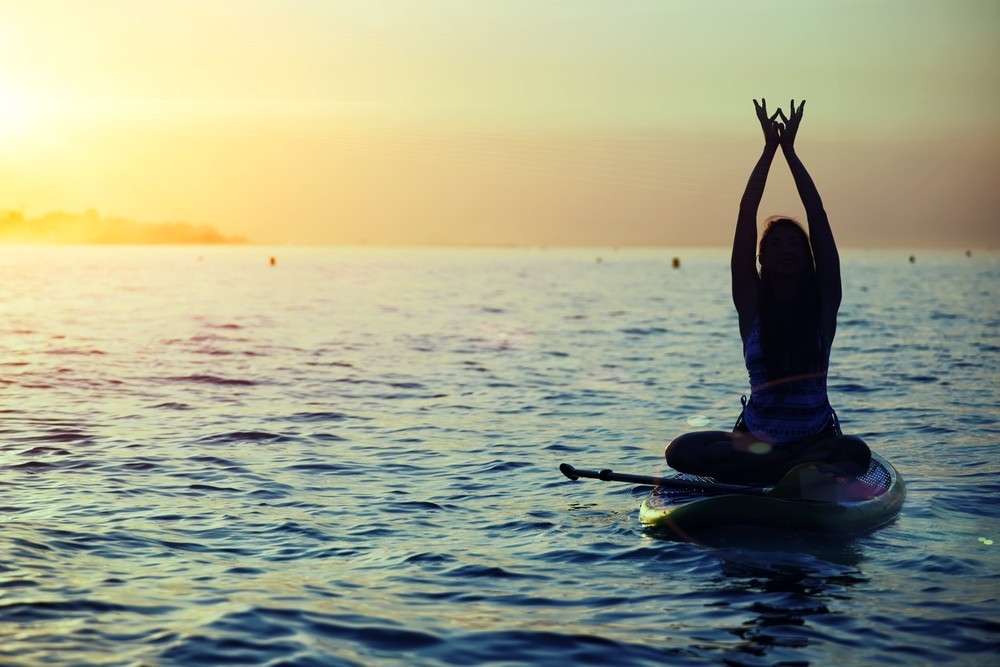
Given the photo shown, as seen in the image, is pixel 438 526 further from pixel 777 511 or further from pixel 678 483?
pixel 777 511

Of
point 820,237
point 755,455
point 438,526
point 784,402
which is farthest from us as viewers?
point 438,526

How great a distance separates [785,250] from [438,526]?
4472 millimetres

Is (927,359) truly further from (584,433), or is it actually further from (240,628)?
(240,628)

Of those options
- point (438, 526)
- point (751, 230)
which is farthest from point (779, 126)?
point (438, 526)

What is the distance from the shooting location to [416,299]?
Result: 208 ft

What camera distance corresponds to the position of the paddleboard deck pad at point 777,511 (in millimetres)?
9852

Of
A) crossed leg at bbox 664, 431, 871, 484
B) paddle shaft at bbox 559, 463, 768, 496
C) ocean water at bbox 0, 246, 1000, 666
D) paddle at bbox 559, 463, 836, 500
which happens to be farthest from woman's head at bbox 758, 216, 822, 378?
ocean water at bbox 0, 246, 1000, 666

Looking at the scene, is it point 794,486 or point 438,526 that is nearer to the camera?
point 794,486

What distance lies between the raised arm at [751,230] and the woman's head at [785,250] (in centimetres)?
12

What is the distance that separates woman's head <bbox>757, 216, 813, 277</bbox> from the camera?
9.88 metres

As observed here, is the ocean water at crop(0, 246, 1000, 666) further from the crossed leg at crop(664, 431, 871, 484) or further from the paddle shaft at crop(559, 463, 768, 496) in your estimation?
the crossed leg at crop(664, 431, 871, 484)

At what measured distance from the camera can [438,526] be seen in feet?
36.3

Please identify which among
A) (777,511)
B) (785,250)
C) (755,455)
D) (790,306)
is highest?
(785,250)

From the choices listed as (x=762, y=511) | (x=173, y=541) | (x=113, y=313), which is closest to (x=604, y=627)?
(x=762, y=511)
